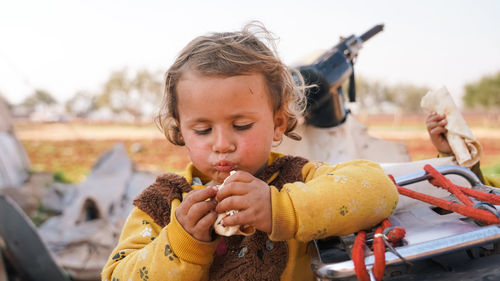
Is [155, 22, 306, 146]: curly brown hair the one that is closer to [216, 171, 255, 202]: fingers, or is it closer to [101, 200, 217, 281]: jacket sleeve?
[216, 171, 255, 202]: fingers

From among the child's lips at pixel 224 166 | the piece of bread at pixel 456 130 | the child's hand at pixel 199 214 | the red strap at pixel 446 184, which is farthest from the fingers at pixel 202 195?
the piece of bread at pixel 456 130

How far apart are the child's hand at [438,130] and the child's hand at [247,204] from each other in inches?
39.2

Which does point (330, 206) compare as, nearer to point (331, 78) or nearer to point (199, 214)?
point (199, 214)

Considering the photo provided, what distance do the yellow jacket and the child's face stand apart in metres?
0.18

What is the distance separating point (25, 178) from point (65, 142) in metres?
13.1

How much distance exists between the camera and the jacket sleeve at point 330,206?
3.14 feet

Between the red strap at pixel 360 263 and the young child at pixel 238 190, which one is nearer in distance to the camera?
the red strap at pixel 360 263

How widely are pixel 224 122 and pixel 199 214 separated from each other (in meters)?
0.29

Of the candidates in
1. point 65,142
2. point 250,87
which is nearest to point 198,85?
point 250,87

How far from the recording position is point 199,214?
1.01 metres

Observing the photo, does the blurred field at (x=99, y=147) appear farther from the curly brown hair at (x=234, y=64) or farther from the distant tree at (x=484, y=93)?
the curly brown hair at (x=234, y=64)

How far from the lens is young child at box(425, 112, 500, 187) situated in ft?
5.32

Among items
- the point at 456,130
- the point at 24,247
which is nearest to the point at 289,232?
the point at 456,130

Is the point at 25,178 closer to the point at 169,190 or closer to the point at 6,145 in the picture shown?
the point at 6,145
